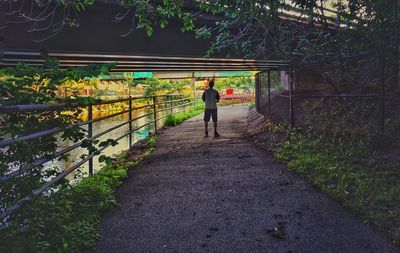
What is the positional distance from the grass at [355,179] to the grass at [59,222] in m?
2.62

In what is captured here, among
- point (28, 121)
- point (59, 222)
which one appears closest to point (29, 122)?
point (28, 121)

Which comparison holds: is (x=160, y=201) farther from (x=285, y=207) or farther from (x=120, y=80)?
(x=120, y=80)

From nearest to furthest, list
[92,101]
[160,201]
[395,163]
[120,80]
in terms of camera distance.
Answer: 1. [92,101]
2. [160,201]
3. [395,163]
4. [120,80]

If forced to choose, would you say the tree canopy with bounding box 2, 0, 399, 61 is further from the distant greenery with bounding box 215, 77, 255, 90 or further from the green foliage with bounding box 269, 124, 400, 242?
the distant greenery with bounding box 215, 77, 255, 90

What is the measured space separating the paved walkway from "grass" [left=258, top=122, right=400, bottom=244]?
0.15 m

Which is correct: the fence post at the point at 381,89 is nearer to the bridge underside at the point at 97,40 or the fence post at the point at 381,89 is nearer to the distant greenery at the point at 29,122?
the distant greenery at the point at 29,122

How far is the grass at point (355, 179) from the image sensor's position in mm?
3611

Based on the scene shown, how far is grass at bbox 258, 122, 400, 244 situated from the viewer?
3.61 metres

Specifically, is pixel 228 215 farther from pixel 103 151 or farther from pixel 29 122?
pixel 103 151

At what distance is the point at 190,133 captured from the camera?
1130cm

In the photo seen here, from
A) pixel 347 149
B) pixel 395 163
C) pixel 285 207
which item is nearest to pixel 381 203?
pixel 285 207

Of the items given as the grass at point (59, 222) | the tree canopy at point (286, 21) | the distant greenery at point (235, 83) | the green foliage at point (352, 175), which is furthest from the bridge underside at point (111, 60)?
the distant greenery at point (235, 83)

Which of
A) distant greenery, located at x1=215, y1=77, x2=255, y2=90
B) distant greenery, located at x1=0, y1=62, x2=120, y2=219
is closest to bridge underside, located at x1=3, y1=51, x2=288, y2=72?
distant greenery, located at x1=0, y1=62, x2=120, y2=219

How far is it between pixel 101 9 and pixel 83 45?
997 mm
